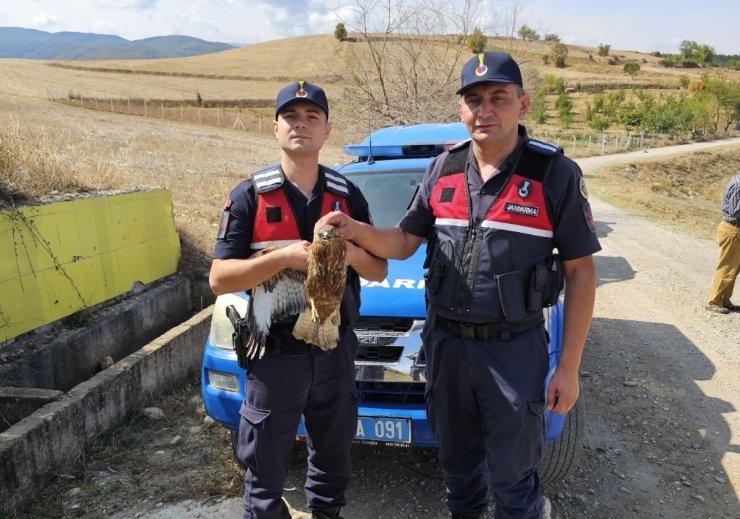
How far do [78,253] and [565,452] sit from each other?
3.86 m

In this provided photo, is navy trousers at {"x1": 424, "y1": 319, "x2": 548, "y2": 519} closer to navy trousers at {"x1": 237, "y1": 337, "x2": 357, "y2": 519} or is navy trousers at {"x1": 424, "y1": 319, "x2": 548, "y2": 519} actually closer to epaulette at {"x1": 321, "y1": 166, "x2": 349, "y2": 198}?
navy trousers at {"x1": 237, "y1": 337, "x2": 357, "y2": 519}

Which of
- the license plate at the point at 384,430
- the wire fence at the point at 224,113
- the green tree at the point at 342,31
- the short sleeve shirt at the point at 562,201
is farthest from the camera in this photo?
the wire fence at the point at 224,113

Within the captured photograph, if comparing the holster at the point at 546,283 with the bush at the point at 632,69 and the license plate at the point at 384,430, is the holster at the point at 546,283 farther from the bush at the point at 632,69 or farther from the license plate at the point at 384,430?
the bush at the point at 632,69

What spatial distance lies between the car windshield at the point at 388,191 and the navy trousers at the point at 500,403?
1.72 m

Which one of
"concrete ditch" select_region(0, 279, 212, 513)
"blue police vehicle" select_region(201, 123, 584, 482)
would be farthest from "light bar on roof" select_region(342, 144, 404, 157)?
"concrete ditch" select_region(0, 279, 212, 513)

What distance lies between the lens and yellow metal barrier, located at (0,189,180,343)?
3.86 m

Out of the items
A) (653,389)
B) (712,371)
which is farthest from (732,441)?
(712,371)

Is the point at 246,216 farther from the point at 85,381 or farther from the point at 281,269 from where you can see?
the point at 85,381

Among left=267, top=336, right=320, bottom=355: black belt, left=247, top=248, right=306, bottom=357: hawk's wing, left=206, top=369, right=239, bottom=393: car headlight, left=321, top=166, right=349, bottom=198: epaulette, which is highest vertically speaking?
left=321, top=166, right=349, bottom=198: epaulette

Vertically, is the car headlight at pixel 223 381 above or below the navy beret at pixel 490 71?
below

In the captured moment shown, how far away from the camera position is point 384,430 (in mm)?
2666

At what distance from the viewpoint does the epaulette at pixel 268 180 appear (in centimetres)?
217

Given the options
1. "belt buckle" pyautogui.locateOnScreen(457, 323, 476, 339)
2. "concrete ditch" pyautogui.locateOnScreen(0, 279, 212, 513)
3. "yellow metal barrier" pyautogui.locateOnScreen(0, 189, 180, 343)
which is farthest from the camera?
"yellow metal barrier" pyautogui.locateOnScreen(0, 189, 180, 343)

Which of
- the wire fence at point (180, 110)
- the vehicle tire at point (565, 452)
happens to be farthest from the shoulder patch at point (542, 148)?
the wire fence at point (180, 110)
